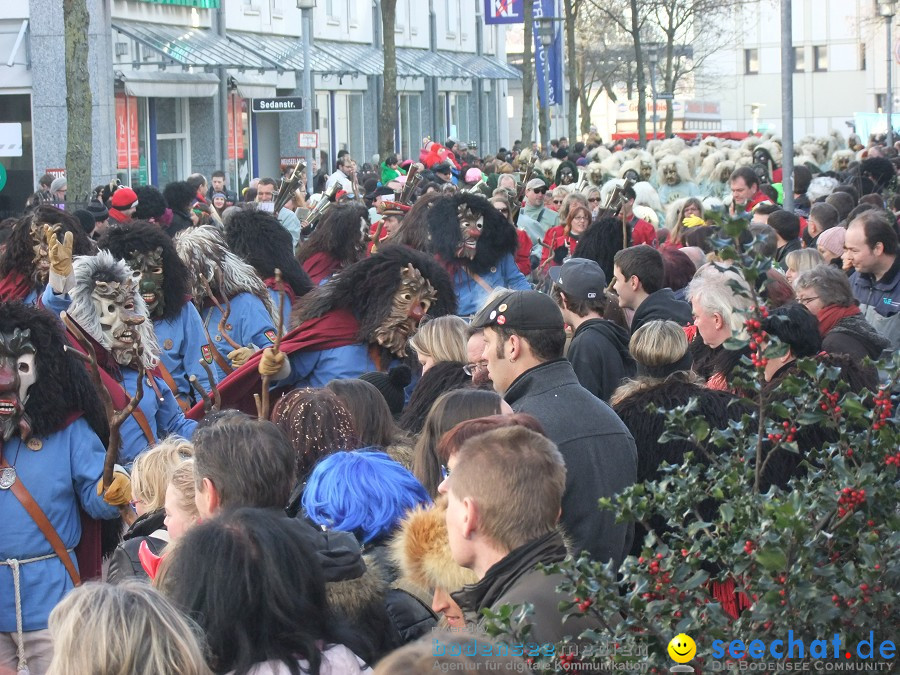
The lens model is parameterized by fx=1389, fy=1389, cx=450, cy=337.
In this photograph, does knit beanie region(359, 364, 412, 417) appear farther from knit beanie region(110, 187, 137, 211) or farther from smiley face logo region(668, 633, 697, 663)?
knit beanie region(110, 187, 137, 211)

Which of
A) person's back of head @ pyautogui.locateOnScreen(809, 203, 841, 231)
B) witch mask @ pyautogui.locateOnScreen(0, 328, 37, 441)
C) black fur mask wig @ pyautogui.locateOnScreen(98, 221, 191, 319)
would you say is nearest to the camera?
witch mask @ pyautogui.locateOnScreen(0, 328, 37, 441)

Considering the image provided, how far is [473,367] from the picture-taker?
542 centimetres

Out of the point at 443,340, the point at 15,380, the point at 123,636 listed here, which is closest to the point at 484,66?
the point at 443,340

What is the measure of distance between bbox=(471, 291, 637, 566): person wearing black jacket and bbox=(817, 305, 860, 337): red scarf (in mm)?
2322

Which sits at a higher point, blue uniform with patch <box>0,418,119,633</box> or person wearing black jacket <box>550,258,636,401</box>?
person wearing black jacket <box>550,258,636,401</box>

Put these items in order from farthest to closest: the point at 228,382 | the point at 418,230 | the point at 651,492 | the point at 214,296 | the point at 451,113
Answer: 1. the point at 451,113
2. the point at 418,230
3. the point at 214,296
4. the point at 228,382
5. the point at 651,492

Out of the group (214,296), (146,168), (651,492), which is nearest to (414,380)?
(214,296)

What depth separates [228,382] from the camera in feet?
21.7

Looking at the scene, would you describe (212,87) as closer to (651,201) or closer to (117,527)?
(651,201)

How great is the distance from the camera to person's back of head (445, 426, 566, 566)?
10.4 ft

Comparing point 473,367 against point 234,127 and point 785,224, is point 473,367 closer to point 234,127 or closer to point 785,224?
point 785,224

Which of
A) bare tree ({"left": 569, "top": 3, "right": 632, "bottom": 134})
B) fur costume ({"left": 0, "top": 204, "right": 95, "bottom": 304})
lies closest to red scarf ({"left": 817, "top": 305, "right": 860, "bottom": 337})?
fur costume ({"left": 0, "top": 204, "right": 95, "bottom": 304})

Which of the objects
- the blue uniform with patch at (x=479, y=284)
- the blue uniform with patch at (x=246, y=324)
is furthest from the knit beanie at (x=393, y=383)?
the blue uniform with patch at (x=479, y=284)

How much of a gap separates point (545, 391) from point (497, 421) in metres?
0.79
